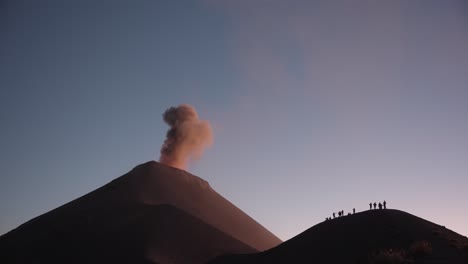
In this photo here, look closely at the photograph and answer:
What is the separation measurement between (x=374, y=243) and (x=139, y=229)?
27.1m

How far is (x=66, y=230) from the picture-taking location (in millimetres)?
49781

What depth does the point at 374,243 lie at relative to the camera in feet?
96.0

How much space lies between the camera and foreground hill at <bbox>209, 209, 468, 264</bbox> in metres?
25.5

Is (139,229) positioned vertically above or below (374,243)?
above

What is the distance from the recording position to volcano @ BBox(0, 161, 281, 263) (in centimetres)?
4447

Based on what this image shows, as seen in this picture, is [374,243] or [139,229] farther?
[139,229]

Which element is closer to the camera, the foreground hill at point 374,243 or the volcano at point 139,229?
the foreground hill at point 374,243

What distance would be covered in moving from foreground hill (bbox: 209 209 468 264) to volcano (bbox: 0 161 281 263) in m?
10.1

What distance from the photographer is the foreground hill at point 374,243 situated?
25.5 meters

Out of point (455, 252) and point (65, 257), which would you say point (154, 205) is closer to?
point (65, 257)

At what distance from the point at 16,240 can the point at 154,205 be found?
597 inches

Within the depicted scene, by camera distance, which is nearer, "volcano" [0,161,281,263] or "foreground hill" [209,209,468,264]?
"foreground hill" [209,209,468,264]

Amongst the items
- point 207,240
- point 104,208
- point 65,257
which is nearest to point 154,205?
point 104,208

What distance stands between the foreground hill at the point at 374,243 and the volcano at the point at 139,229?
10107 mm
